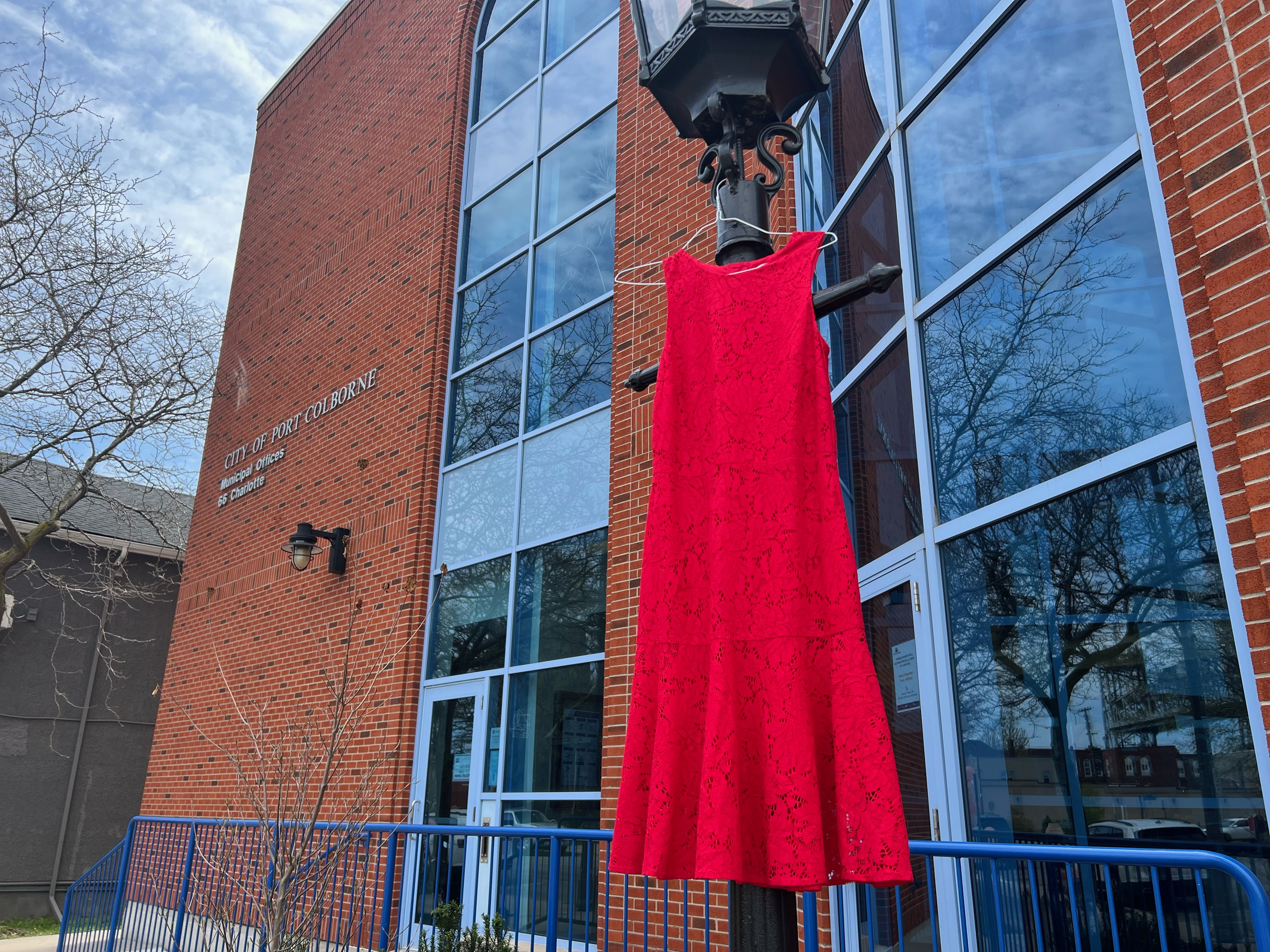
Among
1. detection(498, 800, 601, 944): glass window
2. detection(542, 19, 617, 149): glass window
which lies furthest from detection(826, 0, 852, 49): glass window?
detection(498, 800, 601, 944): glass window

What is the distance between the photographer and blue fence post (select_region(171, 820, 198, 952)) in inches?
245

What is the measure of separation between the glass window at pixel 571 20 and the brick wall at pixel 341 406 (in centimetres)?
127

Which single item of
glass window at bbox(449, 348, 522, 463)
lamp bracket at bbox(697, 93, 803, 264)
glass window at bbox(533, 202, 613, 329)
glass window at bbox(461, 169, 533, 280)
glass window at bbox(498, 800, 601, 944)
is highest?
glass window at bbox(461, 169, 533, 280)

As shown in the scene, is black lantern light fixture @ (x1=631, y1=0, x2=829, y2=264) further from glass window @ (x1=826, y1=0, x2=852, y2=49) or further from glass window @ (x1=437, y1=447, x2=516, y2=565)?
glass window @ (x1=437, y1=447, x2=516, y2=565)

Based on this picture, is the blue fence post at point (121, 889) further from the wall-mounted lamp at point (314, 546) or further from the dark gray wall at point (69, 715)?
the dark gray wall at point (69, 715)

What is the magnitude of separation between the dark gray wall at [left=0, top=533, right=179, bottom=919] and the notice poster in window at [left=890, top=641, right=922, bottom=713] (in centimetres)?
1377

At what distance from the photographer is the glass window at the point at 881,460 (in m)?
4.41

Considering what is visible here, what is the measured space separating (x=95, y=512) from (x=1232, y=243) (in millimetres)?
20154

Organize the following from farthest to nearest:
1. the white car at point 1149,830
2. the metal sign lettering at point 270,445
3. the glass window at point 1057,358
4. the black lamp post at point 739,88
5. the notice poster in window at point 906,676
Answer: the metal sign lettering at point 270,445
the notice poster in window at point 906,676
the glass window at point 1057,358
the white car at point 1149,830
the black lamp post at point 739,88

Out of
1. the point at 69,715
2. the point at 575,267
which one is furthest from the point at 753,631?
the point at 69,715

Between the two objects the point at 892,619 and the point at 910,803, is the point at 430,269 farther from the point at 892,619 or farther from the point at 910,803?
the point at 910,803

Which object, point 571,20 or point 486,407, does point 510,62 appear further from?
point 486,407

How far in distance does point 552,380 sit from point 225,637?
591 centimetres

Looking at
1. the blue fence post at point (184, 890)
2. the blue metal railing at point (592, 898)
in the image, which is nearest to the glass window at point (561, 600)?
the blue metal railing at point (592, 898)
